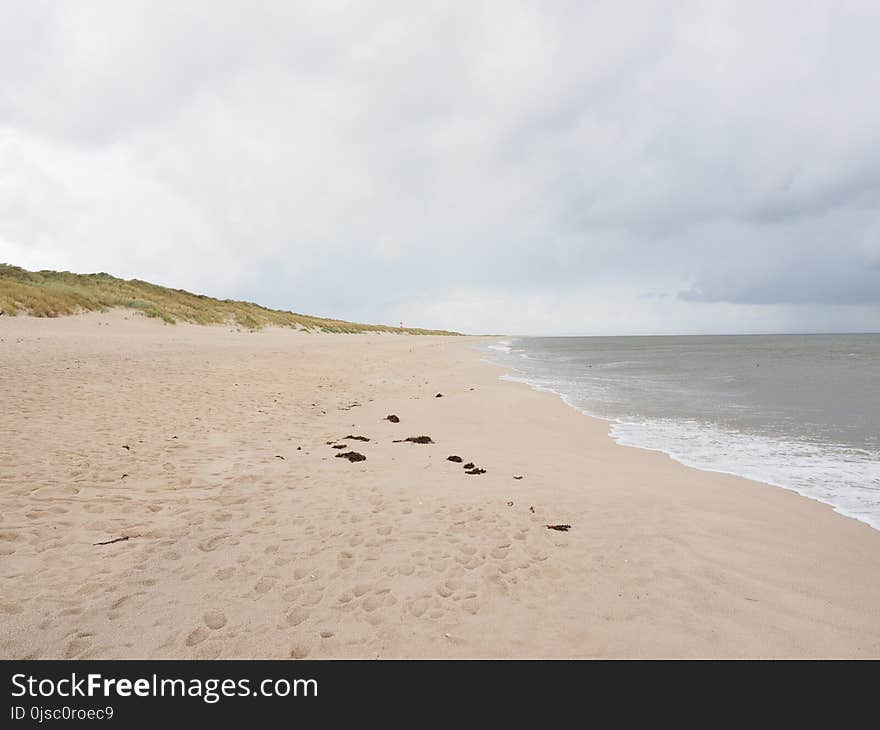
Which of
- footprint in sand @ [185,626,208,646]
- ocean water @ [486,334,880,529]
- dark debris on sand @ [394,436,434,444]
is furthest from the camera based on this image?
dark debris on sand @ [394,436,434,444]

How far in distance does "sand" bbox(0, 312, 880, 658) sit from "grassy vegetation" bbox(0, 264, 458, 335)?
23515 millimetres

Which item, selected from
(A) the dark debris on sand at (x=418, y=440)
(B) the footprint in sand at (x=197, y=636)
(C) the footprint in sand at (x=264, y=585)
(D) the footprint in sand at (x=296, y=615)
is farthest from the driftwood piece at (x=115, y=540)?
(A) the dark debris on sand at (x=418, y=440)

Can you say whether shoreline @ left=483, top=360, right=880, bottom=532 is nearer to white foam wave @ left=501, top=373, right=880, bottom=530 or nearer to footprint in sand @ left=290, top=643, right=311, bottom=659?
white foam wave @ left=501, top=373, right=880, bottom=530

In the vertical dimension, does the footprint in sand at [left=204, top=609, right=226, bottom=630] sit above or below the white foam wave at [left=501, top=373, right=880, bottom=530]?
below

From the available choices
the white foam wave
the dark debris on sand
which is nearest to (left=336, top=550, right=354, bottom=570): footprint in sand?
the dark debris on sand

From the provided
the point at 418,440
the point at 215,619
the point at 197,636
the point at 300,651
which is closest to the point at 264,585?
the point at 215,619

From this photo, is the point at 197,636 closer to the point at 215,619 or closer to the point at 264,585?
the point at 215,619

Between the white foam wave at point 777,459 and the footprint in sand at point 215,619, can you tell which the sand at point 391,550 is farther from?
the white foam wave at point 777,459

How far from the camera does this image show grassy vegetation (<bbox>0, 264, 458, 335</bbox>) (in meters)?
27.5

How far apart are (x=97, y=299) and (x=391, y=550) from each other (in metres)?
38.9

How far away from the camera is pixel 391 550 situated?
4.69 meters

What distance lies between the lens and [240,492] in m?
6.21
